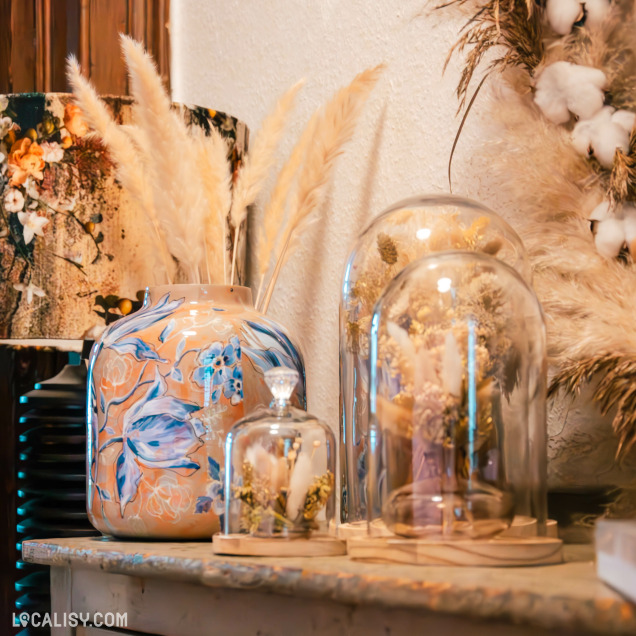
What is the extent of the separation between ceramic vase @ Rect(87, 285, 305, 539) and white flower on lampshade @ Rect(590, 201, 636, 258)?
1.00 feet

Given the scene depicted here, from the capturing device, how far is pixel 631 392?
2.06 ft

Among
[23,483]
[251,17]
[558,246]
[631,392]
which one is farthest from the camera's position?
[251,17]

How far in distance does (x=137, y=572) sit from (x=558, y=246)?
0.45m

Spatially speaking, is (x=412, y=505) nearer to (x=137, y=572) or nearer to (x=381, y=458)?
(x=381, y=458)

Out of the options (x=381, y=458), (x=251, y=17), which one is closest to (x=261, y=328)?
(x=381, y=458)

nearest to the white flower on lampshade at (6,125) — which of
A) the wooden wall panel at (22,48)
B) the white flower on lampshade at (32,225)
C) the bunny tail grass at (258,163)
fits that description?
the white flower on lampshade at (32,225)

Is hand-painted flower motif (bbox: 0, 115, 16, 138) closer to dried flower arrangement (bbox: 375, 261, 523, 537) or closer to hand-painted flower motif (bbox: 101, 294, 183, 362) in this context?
hand-painted flower motif (bbox: 101, 294, 183, 362)

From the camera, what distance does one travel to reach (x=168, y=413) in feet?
2.31

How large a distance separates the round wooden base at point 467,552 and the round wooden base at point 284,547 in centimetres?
6

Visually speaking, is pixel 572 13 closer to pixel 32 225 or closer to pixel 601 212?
pixel 601 212

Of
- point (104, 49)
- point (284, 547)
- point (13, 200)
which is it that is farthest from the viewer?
point (104, 49)

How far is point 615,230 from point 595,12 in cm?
19
